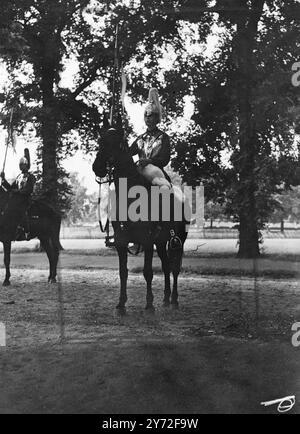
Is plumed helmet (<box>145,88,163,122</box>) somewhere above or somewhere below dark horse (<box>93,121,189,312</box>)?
above

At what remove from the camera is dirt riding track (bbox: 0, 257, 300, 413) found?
4.66 m

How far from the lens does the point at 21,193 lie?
42.4ft

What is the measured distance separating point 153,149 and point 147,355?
3.80 meters

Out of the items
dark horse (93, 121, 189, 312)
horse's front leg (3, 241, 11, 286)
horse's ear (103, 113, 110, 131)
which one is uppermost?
horse's ear (103, 113, 110, 131)

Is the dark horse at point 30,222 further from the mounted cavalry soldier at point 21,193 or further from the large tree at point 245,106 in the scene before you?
the large tree at point 245,106

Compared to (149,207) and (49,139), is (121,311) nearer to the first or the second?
(149,207)

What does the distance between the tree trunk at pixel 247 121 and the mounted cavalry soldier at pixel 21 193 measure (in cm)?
686

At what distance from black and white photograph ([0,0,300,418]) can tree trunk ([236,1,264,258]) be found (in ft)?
0.18

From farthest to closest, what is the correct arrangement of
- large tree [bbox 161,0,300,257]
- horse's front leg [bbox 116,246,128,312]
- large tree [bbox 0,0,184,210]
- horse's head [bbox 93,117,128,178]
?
large tree [bbox 161,0,300,257]
large tree [bbox 0,0,184,210]
horse's front leg [bbox 116,246,128,312]
horse's head [bbox 93,117,128,178]

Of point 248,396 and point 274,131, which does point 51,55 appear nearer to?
point 274,131

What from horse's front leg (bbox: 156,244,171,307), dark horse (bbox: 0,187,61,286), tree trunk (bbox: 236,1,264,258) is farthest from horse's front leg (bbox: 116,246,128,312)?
tree trunk (bbox: 236,1,264,258)

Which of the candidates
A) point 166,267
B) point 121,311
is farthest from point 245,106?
point 121,311

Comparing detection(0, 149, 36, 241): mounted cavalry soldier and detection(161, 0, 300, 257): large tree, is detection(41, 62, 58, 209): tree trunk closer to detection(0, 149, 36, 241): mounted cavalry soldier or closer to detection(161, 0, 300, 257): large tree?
detection(0, 149, 36, 241): mounted cavalry soldier
